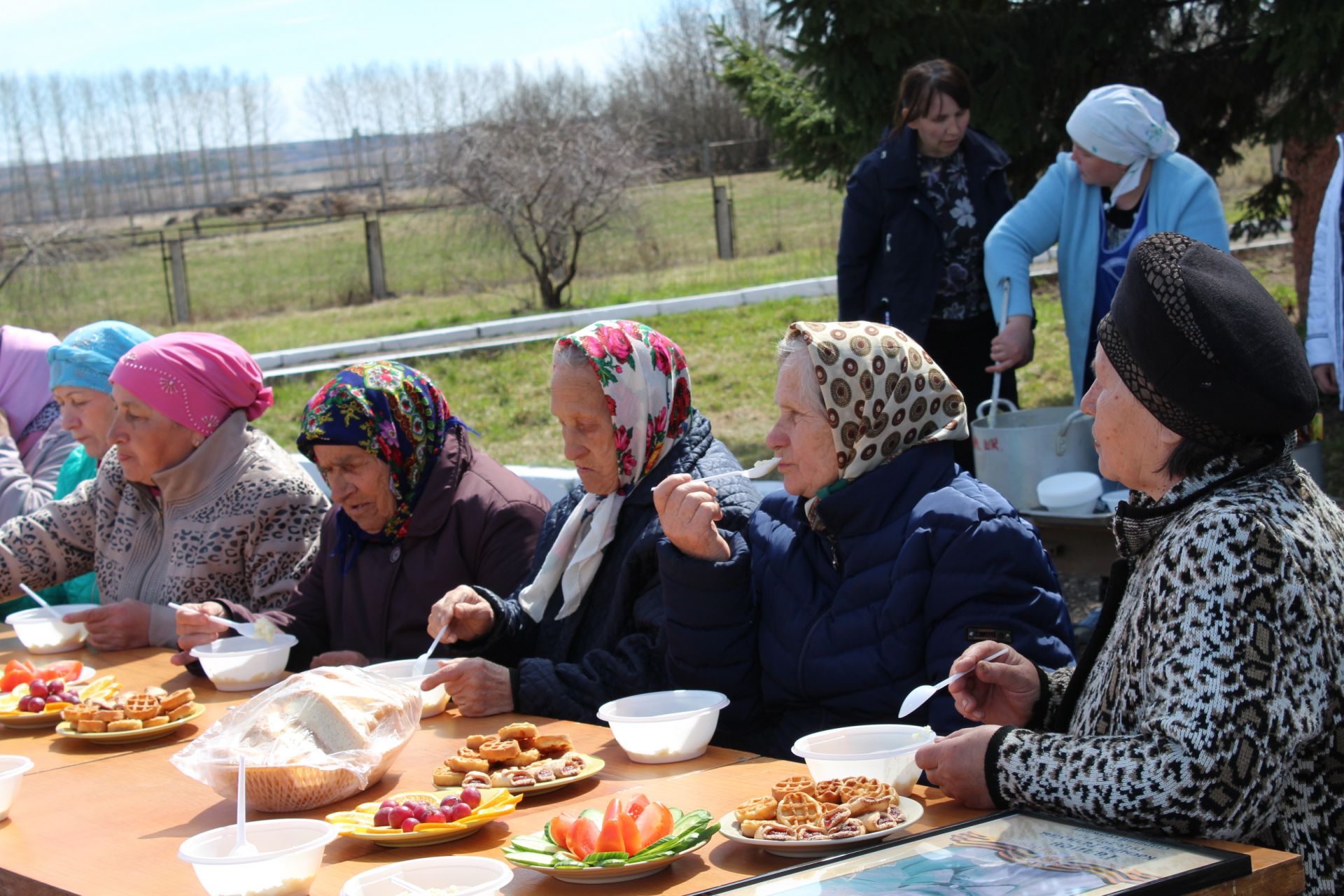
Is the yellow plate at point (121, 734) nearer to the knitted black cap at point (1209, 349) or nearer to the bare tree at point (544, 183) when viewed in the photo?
the knitted black cap at point (1209, 349)

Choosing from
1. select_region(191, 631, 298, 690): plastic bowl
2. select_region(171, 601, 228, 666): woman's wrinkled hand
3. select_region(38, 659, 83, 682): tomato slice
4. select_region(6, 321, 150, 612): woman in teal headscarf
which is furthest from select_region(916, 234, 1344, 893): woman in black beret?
select_region(6, 321, 150, 612): woman in teal headscarf

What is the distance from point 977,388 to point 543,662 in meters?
2.68

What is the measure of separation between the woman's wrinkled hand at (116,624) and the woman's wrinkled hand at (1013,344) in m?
2.56

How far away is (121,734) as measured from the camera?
8.68 feet

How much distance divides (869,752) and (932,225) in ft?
10.4

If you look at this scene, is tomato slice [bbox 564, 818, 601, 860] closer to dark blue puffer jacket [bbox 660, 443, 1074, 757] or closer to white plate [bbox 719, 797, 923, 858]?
white plate [bbox 719, 797, 923, 858]

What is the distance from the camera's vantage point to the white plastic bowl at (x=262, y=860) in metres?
1.69

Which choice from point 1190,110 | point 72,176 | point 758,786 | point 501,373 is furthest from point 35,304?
point 72,176

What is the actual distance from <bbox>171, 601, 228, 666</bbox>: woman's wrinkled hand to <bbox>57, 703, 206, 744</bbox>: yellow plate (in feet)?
1.45

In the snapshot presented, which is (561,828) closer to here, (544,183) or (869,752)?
(869,752)

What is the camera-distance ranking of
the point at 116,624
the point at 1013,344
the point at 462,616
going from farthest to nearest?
the point at 1013,344, the point at 116,624, the point at 462,616

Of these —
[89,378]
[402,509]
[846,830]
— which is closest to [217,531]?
[402,509]

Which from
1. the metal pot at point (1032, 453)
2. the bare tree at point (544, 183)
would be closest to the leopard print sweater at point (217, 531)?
the metal pot at point (1032, 453)

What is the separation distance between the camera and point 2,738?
284 cm
